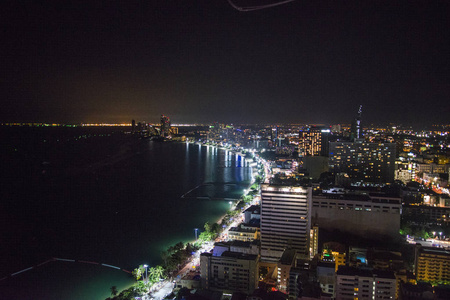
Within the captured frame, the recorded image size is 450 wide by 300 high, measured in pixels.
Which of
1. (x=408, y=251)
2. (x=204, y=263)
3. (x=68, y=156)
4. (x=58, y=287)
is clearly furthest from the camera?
(x=68, y=156)

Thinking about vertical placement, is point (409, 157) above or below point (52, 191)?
above

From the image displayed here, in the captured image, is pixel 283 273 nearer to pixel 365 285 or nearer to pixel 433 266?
pixel 365 285

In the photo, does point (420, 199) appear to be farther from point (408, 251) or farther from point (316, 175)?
point (316, 175)

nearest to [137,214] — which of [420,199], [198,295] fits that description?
[198,295]

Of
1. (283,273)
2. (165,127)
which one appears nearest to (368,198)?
(283,273)

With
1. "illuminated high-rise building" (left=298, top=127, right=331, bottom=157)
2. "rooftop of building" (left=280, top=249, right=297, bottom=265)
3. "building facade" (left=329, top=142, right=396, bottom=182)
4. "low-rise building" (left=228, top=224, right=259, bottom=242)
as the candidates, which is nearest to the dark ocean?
"low-rise building" (left=228, top=224, right=259, bottom=242)

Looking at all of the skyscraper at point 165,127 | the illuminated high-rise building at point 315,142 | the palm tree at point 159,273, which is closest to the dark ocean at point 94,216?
the palm tree at point 159,273

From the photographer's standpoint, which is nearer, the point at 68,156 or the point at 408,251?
the point at 408,251
